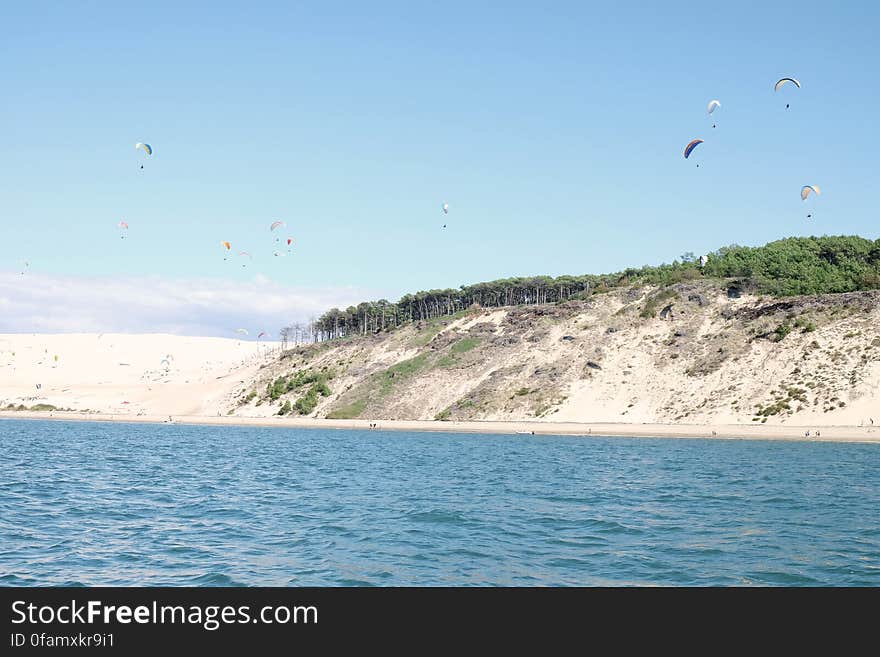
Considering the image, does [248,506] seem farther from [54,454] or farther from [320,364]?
[320,364]

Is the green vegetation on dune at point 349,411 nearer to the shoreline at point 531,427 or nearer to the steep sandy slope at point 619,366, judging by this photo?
the steep sandy slope at point 619,366

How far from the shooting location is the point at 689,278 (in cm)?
13050

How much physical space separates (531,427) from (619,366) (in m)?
21.5

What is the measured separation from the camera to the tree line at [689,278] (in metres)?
118

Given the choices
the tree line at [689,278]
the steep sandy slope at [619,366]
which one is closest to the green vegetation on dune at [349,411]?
the steep sandy slope at [619,366]

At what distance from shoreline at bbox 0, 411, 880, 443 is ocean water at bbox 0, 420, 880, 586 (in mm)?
23091

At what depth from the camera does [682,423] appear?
95188 millimetres

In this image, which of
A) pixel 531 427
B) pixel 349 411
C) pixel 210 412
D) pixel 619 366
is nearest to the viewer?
pixel 531 427

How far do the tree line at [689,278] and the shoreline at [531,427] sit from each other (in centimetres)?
3785

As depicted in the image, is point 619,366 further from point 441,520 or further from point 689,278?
point 441,520

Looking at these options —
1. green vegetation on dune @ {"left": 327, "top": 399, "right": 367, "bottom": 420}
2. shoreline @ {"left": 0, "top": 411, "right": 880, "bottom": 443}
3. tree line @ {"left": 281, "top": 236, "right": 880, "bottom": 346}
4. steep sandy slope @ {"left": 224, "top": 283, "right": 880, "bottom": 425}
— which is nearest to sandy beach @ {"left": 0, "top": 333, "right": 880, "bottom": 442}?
shoreline @ {"left": 0, "top": 411, "right": 880, "bottom": 443}

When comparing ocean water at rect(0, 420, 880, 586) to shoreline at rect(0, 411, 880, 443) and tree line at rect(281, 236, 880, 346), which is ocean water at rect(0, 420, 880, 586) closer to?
shoreline at rect(0, 411, 880, 443)

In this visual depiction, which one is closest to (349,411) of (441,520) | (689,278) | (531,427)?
(531,427)
